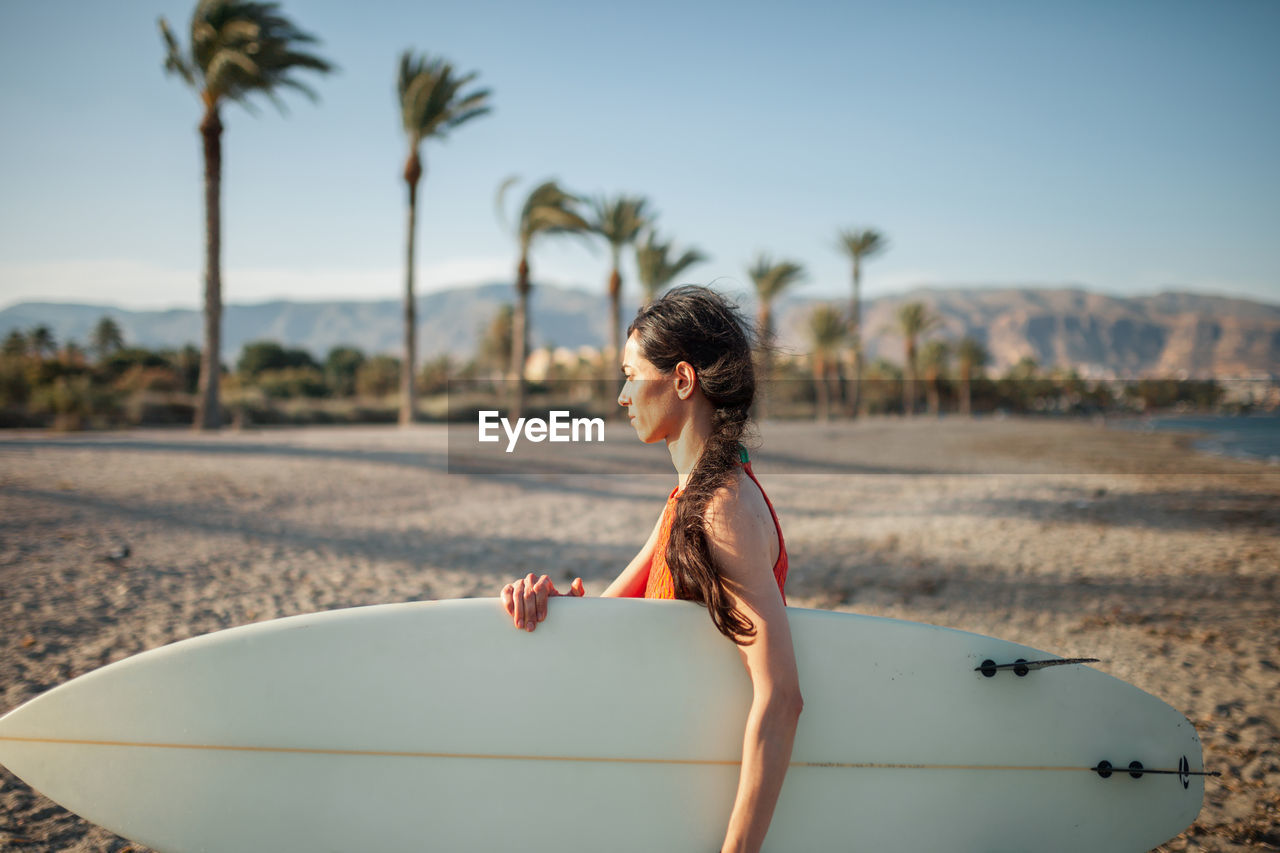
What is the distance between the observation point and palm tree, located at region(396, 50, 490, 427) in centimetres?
1641

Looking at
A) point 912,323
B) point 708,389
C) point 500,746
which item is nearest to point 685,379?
point 708,389

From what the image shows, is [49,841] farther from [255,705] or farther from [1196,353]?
[1196,353]

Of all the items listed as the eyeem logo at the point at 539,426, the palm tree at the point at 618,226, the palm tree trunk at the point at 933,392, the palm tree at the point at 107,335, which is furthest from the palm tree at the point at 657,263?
the palm tree at the point at 107,335

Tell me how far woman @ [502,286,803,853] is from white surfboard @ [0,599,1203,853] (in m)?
0.42

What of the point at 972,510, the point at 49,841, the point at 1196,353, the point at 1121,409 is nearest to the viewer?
the point at 49,841

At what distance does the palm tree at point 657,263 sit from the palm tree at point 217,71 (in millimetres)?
13332

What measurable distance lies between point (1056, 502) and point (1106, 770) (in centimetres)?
829

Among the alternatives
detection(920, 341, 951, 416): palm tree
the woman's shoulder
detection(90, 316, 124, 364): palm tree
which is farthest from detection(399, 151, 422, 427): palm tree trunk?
detection(920, 341, 951, 416): palm tree

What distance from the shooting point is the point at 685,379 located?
130 centimetres

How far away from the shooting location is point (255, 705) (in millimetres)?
1637

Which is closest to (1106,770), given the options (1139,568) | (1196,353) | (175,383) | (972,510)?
(1139,568)

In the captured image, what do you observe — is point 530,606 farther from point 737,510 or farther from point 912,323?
point 912,323

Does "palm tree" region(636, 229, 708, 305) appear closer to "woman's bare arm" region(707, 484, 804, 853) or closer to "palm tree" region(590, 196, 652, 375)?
"palm tree" region(590, 196, 652, 375)

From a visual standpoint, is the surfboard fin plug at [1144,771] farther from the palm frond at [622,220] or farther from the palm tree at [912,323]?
the palm tree at [912,323]
